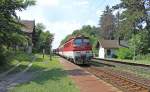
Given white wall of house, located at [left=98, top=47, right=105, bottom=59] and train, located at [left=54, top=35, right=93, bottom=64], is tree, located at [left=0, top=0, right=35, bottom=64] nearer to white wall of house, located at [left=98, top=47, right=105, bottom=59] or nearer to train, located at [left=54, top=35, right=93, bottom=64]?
train, located at [left=54, top=35, right=93, bottom=64]

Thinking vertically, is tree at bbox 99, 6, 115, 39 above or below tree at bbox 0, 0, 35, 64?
above

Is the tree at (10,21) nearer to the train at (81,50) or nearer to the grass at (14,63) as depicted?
the grass at (14,63)

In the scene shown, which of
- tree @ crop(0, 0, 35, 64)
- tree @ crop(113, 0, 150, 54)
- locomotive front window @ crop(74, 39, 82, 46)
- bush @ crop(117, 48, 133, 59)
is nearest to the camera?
tree @ crop(0, 0, 35, 64)

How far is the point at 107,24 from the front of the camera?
18112 centimetres

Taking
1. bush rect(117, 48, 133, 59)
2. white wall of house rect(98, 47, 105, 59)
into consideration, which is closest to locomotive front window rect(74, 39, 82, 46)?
bush rect(117, 48, 133, 59)

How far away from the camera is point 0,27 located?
2942cm

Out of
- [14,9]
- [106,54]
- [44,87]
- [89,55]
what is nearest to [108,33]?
[106,54]

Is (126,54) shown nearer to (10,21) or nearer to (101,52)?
(101,52)

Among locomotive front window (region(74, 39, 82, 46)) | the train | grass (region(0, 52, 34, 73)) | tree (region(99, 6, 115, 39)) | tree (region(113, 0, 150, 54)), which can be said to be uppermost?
tree (region(99, 6, 115, 39))

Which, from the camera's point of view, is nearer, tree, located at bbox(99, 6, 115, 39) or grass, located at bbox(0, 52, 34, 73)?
grass, located at bbox(0, 52, 34, 73)

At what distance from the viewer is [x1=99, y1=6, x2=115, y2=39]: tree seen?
177 m

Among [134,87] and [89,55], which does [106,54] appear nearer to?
[89,55]

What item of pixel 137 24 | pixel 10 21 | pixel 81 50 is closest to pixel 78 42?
pixel 81 50

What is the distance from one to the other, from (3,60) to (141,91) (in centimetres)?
1759
